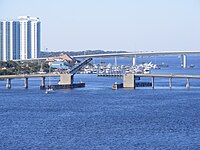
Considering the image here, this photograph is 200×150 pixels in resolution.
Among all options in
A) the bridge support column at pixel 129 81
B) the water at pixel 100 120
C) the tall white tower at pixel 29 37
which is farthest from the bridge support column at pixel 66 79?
the tall white tower at pixel 29 37

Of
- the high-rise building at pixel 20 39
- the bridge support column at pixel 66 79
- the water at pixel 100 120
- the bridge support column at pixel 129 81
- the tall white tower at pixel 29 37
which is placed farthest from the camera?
the tall white tower at pixel 29 37

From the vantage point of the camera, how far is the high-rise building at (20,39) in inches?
3386

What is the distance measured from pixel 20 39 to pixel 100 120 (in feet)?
224

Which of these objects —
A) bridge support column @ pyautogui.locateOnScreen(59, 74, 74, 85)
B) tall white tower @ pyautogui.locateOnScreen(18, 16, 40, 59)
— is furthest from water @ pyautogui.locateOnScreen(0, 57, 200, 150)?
tall white tower @ pyautogui.locateOnScreen(18, 16, 40, 59)

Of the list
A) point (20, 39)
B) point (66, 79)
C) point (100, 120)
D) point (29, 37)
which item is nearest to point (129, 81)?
point (66, 79)

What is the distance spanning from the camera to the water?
17.9 metres

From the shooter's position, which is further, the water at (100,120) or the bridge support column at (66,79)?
the bridge support column at (66,79)

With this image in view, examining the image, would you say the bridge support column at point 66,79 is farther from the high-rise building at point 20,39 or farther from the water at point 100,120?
the high-rise building at point 20,39

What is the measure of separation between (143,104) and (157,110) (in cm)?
287

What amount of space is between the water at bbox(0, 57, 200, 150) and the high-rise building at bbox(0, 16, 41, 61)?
49883 millimetres

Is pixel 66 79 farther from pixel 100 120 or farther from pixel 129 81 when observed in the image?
pixel 100 120

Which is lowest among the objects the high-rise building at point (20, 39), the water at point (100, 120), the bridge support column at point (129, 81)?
the water at point (100, 120)

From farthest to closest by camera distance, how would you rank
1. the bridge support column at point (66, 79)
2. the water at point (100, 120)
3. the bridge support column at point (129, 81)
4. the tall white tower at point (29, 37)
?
1. the tall white tower at point (29, 37)
2. the bridge support column at point (66, 79)
3. the bridge support column at point (129, 81)
4. the water at point (100, 120)

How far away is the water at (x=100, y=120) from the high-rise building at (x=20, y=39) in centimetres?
4988
